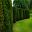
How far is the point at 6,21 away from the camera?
2355 mm

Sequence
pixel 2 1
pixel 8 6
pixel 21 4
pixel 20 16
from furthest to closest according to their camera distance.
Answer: pixel 21 4
pixel 20 16
pixel 8 6
pixel 2 1

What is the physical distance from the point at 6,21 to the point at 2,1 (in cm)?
49

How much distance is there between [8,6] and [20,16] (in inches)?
133

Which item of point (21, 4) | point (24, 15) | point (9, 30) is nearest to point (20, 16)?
point (24, 15)

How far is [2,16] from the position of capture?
225 cm

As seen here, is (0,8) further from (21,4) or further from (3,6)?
→ (21,4)

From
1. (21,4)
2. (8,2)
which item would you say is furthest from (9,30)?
Answer: (21,4)

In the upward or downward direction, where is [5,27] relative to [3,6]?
downward

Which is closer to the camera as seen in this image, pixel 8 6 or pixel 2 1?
pixel 2 1

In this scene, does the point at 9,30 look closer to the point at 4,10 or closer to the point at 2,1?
the point at 4,10

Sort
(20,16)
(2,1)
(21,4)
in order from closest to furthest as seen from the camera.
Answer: (2,1)
(20,16)
(21,4)

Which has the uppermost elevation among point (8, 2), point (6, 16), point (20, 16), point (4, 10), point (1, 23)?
point (8, 2)

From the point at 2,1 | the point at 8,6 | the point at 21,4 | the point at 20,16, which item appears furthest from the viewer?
Result: the point at 21,4

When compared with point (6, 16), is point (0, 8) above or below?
above
